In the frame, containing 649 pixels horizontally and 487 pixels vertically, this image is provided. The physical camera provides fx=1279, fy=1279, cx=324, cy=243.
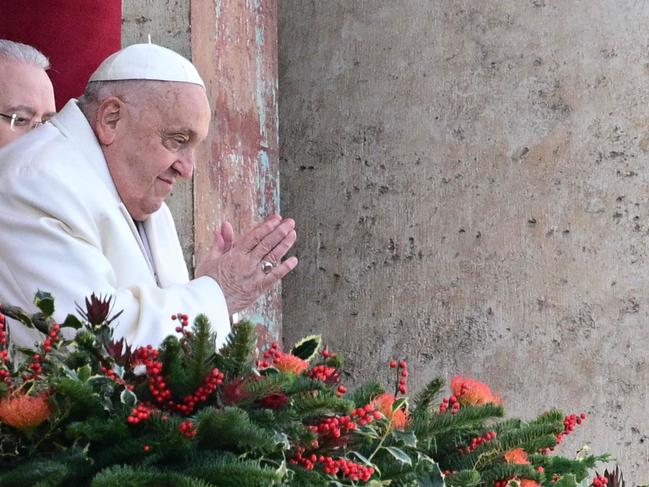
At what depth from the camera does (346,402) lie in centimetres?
196

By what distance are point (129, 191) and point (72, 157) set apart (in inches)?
6.6

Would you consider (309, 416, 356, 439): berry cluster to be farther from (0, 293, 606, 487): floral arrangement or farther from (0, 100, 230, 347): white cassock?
(0, 100, 230, 347): white cassock

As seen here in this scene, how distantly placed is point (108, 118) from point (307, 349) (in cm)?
123

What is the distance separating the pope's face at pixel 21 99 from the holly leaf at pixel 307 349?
1792 mm

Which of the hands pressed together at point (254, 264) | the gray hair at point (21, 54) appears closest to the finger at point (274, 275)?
the hands pressed together at point (254, 264)

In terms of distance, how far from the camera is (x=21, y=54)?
3.86 meters

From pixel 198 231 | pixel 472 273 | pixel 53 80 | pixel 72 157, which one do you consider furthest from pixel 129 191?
pixel 472 273

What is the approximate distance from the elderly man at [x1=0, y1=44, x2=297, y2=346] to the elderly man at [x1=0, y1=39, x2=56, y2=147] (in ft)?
1.59

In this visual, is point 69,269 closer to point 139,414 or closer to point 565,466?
point 139,414

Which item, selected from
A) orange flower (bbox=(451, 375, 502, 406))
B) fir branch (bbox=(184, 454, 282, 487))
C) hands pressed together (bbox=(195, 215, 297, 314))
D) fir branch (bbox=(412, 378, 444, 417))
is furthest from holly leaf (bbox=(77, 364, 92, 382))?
hands pressed together (bbox=(195, 215, 297, 314))

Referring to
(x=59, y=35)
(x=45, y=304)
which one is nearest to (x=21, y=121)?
(x=59, y=35)

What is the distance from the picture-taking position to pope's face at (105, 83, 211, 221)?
315 centimetres

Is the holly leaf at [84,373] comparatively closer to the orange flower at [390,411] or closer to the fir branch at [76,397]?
the fir branch at [76,397]

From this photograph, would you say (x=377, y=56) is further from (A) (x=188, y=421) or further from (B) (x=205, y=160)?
(A) (x=188, y=421)
